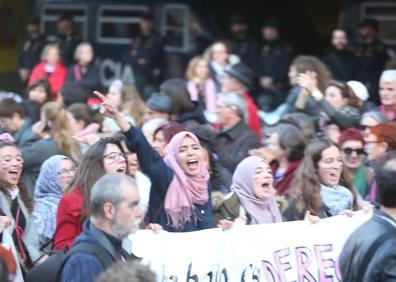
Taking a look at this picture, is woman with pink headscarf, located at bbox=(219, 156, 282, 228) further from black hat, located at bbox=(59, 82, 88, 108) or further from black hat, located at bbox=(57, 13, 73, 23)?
black hat, located at bbox=(57, 13, 73, 23)

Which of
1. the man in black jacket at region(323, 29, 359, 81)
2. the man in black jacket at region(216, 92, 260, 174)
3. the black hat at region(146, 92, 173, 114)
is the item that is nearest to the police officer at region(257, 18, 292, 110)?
the man in black jacket at region(323, 29, 359, 81)

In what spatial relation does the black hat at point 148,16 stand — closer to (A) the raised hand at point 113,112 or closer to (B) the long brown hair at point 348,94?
(B) the long brown hair at point 348,94

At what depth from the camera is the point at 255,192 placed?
8242mm

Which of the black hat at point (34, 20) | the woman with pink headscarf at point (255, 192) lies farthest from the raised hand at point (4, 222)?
the black hat at point (34, 20)

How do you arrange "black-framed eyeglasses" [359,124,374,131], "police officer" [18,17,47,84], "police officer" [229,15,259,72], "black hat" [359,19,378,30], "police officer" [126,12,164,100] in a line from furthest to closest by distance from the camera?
"police officer" [18,17,47,84] → "police officer" [126,12,164,100] → "police officer" [229,15,259,72] → "black hat" [359,19,378,30] → "black-framed eyeglasses" [359,124,374,131]

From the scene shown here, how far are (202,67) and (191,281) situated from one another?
7398 mm

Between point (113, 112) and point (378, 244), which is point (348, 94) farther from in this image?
point (378, 244)

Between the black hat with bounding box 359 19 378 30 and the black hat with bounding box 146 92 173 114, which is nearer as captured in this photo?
the black hat with bounding box 146 92 173 114

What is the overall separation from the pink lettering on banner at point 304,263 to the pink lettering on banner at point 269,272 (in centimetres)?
19

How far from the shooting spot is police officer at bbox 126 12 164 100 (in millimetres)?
18047

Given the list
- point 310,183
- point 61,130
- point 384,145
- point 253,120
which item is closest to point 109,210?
point 310,183

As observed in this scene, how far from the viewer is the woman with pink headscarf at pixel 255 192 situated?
8.24 meters

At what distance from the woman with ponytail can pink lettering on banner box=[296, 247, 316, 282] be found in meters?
2.70

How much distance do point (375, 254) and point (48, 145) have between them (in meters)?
4.77
